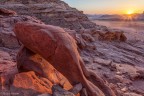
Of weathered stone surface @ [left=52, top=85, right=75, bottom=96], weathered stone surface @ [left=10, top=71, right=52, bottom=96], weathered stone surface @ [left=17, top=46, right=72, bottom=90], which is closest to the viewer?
weathered stone surface @ [left=52, top=85, right=75, bottom=96]

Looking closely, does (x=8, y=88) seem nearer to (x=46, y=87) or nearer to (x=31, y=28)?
(x=46, y=87)

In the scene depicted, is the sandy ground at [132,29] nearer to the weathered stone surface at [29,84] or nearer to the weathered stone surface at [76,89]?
the weathered stone surface at [76,89]

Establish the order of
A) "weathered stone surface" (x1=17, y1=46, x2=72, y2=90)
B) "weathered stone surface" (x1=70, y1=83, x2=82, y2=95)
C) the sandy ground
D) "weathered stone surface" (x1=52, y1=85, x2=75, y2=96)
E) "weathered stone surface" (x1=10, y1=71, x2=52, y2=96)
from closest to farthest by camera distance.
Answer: "weathered stone surface" (x1=52, y1=85, x2=75, y2=96)
"weathered stone surface" (x1=10, y1=71, x2=52, y2=96)
"weathered stone surface" (x1=70, y1=83, x2=82, y2=95)
"weathered stone surface" (x1=17, y1=46, x2=72, y2=90)
the sandy ground

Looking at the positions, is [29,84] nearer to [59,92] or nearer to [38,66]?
[38,66]

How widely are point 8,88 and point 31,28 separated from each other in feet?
5.50

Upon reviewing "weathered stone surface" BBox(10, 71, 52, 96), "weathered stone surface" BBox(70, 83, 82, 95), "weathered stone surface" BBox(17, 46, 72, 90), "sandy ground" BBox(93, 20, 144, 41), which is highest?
"weathered stone surface" BBox(17, 46, 72, 90)

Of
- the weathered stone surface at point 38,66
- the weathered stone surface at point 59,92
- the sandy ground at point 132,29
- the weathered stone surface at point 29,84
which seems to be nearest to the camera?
the weathered stone surface at point 59,92

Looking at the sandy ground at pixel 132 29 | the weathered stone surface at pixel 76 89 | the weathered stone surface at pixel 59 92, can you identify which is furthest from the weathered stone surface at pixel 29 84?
the sandy ground at pixel 132 29

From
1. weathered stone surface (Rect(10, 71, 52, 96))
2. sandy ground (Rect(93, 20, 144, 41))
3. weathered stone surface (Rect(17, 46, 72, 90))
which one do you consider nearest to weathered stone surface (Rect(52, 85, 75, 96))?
weathered stone surface (Rect(10, 71, 52, 96))

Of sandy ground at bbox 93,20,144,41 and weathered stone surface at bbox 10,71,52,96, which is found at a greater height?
weathered stone surface at bbox 10,71,52,96

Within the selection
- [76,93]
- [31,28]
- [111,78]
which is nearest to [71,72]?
[76,93]

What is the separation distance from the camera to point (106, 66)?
35.0ft

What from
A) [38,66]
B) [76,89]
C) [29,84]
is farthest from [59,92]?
[38,66]

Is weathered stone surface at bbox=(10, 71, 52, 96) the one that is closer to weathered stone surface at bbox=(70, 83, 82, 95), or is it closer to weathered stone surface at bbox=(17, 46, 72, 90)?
weathered stone surface at bbox=(17, 46, 72, 90)
